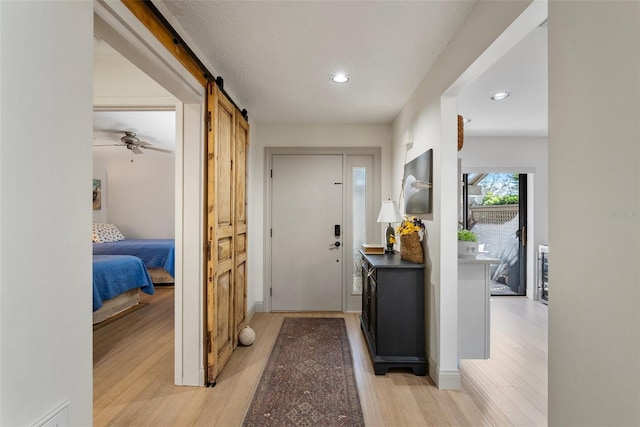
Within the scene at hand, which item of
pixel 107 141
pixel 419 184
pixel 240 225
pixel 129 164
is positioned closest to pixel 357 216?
pixel 419 184

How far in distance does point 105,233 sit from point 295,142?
4231mm

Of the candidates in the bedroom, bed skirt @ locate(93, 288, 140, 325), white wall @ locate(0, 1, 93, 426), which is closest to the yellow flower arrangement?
the bedroom

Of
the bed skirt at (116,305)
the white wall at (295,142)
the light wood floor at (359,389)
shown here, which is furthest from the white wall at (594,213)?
the bed skirt at (116,305)

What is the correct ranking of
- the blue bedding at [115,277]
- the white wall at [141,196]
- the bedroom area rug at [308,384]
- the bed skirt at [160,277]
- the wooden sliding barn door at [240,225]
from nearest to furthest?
the bedroom area rug at [308,384]
the wooden sliding barn door at [240,225]
the blue bedding at [115,277]
the bed skirt at [160,277]
the white wall at [141,196]

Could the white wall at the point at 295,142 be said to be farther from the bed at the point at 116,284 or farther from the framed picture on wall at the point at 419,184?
the bed at the point at 116,284

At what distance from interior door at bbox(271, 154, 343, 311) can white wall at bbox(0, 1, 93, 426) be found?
3.03 metres

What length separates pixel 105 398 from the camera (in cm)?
221

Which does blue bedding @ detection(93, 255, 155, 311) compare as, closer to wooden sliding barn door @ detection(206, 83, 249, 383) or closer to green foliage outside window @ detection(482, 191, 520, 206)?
wooden sliding barn door @ detection(206, 83, 249, 383)

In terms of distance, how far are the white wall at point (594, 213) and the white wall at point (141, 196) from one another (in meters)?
6.61

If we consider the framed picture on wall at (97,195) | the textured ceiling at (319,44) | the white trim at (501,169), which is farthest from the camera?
the framed picture on wall at (97,195)

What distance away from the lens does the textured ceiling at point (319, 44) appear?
181 centimetres

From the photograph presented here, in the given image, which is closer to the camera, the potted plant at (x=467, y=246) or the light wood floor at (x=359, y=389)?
the light wood floor at (x=359, y=389)

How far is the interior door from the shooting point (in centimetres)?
418

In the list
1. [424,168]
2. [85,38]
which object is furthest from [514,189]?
[85,38]
